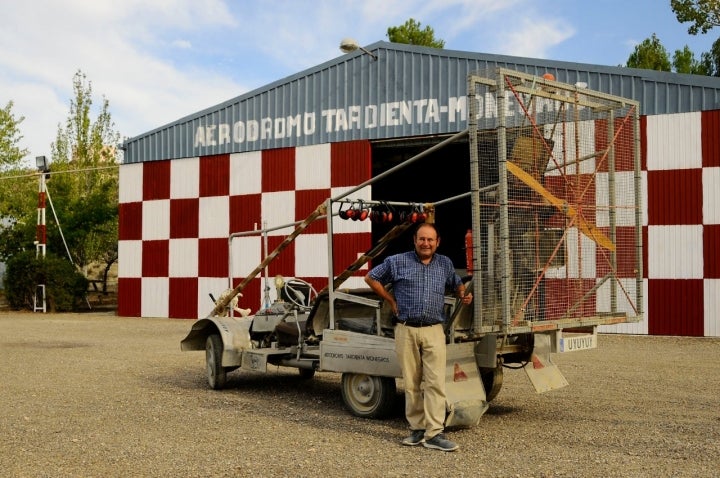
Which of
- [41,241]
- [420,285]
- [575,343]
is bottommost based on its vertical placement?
[575,343]

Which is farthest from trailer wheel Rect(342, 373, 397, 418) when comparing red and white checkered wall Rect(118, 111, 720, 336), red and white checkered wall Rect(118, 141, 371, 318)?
red and white checkered wall Rect(118, 141, 371, 318)

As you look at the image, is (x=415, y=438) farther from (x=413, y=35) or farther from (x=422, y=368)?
(x=413, y=35)

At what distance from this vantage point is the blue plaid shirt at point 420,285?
557cm

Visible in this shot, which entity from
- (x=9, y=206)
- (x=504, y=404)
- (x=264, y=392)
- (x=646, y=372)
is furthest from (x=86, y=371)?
(x=9, y=206)

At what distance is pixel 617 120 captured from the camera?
6.78m

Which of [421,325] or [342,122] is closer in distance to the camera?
[421,325]

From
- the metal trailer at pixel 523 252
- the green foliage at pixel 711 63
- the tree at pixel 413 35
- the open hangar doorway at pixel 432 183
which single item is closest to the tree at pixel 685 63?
the green foliage at pixel 711 63

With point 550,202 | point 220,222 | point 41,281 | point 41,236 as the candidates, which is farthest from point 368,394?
point 41,236

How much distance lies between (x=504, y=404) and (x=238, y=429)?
2.46 metres

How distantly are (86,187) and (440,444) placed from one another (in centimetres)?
2690

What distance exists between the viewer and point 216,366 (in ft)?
26.5

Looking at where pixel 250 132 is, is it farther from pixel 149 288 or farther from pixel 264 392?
pixel 264 392

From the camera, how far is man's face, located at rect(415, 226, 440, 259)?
5633 mm

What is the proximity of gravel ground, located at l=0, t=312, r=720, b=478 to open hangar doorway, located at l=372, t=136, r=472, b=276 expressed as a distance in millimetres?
6840
